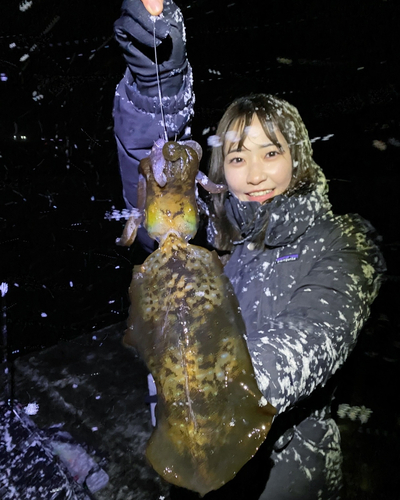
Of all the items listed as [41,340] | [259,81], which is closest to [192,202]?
[259,81]

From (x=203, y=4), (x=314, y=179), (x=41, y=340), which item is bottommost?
(x=41, y=340)

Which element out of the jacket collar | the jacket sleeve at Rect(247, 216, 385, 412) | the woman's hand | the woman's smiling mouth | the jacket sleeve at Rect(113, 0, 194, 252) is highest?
the woman's hand

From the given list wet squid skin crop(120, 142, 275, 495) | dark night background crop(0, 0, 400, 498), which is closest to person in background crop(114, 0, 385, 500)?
wet squid skin crop(120, 142, 275, 495)

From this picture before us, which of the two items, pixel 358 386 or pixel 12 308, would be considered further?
pixel 12 308

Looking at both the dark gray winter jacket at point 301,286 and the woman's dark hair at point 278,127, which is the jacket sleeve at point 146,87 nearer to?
the woman's dark hair at point 278,127

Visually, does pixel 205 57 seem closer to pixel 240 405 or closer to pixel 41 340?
pixel 240 405

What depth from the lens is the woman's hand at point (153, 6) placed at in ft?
4.93

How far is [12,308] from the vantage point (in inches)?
283

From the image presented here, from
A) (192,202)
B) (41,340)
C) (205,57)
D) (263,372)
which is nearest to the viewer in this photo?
(263,372)

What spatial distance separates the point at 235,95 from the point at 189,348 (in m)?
4.12

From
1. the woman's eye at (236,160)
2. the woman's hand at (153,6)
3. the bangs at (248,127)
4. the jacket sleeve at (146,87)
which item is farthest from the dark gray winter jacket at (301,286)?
the woman's hand at (153,6)

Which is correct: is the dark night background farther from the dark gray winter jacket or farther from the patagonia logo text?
the patagonia logo text

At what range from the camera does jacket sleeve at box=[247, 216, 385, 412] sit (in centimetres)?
105

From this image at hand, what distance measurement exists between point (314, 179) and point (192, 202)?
102 cm
